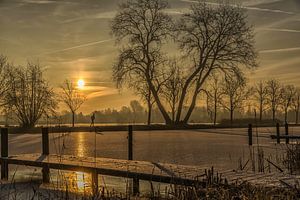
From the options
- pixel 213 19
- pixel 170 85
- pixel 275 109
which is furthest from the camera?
pixel 275 109

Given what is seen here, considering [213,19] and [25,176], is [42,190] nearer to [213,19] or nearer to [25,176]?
[25,176]

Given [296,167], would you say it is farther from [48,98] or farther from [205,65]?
[48,98]

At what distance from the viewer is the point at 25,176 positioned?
10.5m

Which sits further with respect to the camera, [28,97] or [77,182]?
[28,97]

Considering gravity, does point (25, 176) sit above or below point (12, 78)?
below

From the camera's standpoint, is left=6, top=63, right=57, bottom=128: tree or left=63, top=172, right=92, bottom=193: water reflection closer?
left=63, top=172, right=92, bottom=193: water reflection

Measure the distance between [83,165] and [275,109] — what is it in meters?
62.4

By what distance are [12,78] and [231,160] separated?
35.7 m

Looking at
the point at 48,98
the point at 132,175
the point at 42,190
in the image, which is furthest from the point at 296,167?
the point at 48,98

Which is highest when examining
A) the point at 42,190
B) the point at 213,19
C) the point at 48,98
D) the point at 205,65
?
the point at 213,19

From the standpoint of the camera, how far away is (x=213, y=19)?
137ft

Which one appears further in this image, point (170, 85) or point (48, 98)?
point (170, 85)

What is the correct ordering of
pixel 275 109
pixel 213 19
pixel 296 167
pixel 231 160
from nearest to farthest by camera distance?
1. pixel 296 167
2. pixel 231 160
3. pixel 213 19
4. pixel 275 109

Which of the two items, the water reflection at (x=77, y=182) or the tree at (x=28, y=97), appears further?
the tree at (x=28, y=97)
